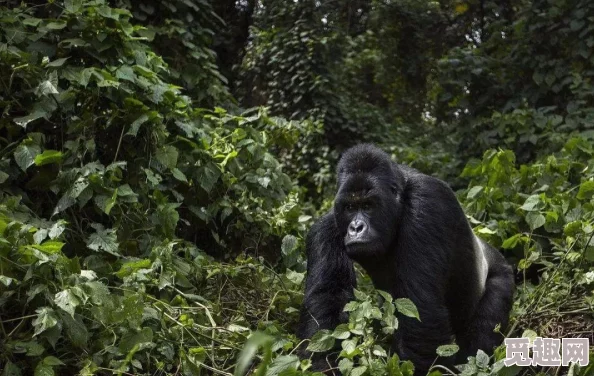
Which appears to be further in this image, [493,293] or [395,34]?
[395,34]

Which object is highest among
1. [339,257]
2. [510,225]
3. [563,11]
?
[563,11]

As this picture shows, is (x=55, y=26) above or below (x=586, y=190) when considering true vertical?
above

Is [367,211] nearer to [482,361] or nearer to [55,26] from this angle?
[482,361]

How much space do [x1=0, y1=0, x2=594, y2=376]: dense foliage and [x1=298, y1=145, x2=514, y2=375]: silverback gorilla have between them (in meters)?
0.18

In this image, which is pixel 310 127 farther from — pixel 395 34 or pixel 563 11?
pixel 395 34

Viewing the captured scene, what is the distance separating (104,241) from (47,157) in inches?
22.6

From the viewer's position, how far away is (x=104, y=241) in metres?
4.30

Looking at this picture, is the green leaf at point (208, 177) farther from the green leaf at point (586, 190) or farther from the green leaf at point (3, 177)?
the green leaf at point (586, 190)

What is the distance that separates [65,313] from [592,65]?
6393mm

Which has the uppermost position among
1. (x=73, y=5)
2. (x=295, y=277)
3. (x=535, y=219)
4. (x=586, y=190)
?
(x=73, y=5)

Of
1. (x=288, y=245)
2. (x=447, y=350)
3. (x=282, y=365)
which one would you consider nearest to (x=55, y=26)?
(x=288, y=245)

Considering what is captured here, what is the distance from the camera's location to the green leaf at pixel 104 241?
4.25m

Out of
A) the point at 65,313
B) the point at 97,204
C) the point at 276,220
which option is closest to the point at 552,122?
the point at 276,220

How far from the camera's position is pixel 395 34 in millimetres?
11906
